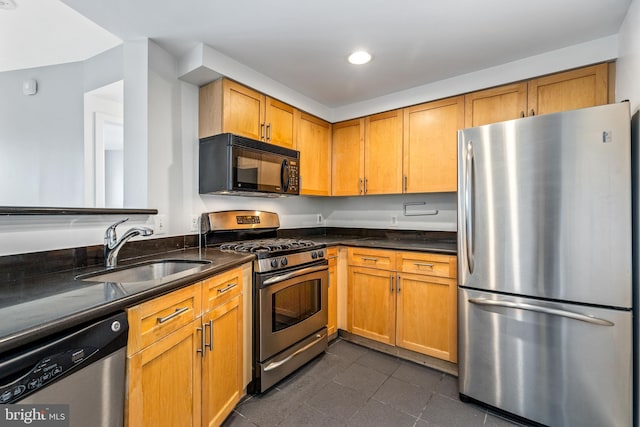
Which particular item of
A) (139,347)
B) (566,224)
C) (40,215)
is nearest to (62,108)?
(40,215)

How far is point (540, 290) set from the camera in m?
1.60

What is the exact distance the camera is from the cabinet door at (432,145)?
247cm

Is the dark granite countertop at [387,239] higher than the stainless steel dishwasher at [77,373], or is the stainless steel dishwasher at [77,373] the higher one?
the dark granite countertop at [387,239]

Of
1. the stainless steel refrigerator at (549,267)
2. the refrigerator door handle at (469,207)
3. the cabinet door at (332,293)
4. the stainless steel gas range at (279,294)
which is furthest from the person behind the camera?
the cabinet door at (332,293)

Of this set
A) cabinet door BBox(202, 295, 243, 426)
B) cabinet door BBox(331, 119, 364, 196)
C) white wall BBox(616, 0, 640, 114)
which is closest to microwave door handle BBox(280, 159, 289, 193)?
cabinet door BBox(331, 119, 364, 196)

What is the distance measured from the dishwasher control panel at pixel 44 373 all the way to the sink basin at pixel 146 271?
1.89 ft

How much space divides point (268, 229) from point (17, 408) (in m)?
2.10

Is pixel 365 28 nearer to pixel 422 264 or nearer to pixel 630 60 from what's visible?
pixel 630 60

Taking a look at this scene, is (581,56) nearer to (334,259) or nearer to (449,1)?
(449,1)

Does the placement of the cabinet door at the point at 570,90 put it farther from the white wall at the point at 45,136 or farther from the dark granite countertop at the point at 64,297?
the white wall at the point at 45,136

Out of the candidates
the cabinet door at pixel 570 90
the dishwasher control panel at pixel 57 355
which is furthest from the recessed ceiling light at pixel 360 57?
the dishwasher control panel at pixel 57 355

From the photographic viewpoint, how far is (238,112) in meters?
2.21

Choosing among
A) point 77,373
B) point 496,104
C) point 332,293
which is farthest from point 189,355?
point 496,104

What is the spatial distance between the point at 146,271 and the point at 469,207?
6.53 ft
